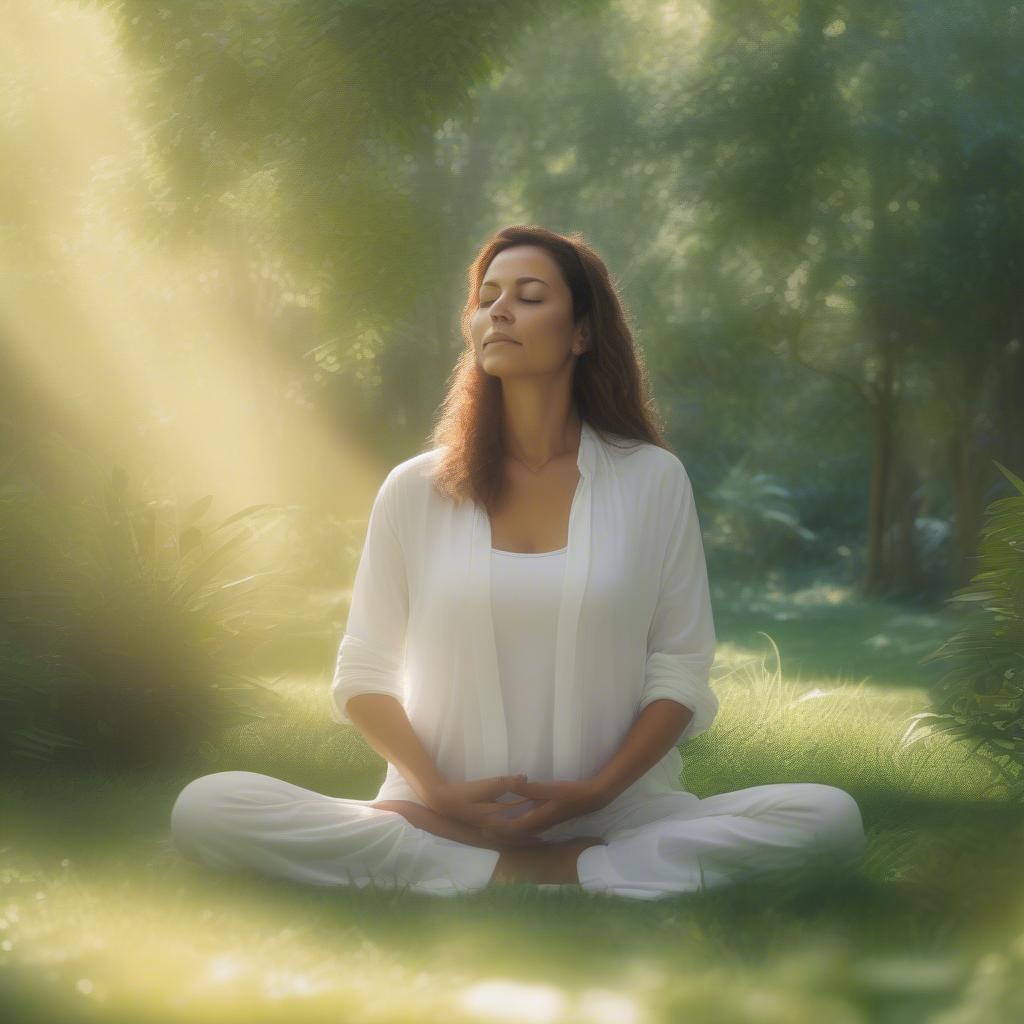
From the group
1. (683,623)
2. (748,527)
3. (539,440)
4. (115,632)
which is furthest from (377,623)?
(748,527)

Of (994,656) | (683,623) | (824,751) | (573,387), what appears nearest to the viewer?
(683,623)

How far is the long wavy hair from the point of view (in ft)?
13.2

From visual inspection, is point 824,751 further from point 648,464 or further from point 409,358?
point 409,358

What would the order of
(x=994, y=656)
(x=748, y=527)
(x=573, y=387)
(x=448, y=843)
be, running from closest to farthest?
(x=448, y=843)
(x=573, y=387)
(x=994, y=656)
(x=748, y=527)

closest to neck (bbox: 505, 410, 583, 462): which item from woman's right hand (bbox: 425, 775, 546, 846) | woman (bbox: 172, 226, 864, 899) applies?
woman (bbox: 172, 226, 864, 899)

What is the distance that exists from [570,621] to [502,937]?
2.98ft

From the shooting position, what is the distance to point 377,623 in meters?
3.97

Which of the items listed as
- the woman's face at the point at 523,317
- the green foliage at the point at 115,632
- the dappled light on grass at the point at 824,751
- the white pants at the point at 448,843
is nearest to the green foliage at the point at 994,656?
the dappled light on grass at the point at 824,751

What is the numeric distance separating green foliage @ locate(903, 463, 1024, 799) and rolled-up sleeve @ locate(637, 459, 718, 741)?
4.02 ft

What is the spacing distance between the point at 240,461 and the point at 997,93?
7.58 m

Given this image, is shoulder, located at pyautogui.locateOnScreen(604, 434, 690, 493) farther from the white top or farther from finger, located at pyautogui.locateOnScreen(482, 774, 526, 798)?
finger, located at pyautogui.locateOnScreen(482, 774, 526, 798)

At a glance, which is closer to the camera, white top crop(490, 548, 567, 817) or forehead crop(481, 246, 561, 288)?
white top crop(490, 548, 567, 817)

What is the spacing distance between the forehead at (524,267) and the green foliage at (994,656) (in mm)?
1654

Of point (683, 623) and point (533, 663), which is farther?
point (683, 623)
